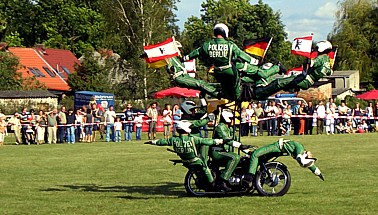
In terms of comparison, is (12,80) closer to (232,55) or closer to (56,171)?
(56,171)

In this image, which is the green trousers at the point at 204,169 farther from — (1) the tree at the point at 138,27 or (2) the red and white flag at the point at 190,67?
(1) the tree at the point at 138,27

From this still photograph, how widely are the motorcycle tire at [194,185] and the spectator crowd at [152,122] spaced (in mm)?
21392

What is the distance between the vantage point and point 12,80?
219 feet

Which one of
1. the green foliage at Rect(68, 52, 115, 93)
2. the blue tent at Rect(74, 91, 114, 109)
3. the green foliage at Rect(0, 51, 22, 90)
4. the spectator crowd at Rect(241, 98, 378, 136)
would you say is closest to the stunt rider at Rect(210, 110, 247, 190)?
the spectator crowd at Rect(241, 98, 378, 136)

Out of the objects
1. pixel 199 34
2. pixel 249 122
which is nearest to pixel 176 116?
pixel 249 122

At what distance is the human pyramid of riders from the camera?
14102 millimetres

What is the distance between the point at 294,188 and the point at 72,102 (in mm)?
46608

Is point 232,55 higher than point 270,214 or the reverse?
higher

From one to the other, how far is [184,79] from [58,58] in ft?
241

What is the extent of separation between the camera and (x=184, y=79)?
15.0 meters

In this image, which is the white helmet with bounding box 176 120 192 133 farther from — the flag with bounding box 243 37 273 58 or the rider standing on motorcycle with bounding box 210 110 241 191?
the flag with bounding box 243 37 273 58

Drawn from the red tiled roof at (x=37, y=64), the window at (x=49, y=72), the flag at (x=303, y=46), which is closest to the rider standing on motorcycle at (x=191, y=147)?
the flag at (x=303, y=46)

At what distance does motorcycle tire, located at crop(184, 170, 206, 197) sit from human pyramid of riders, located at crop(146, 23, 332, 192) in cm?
24

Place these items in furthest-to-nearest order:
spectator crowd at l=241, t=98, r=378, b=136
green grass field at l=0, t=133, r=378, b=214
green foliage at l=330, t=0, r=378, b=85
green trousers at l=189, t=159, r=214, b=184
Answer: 1. green foliage at l=330, t=0, r=378, b=85
2. spectator crowd at l=241, t=98, r=378, b=136
3. green trousers at l=189, t=159, r=214, b=184
4. green grass field at l=0, t=133, r=378, b=214
